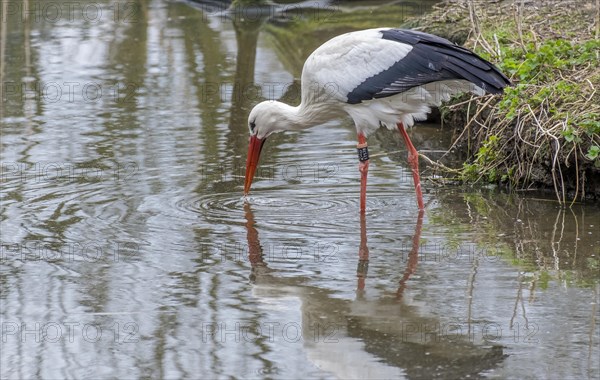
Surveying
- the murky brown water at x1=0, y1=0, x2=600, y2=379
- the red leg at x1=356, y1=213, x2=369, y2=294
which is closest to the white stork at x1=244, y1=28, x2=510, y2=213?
the red leg at x1=356, y1=213, x2=369, y2=294

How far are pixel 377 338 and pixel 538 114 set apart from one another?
3454 mm

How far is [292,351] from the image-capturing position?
541 cm

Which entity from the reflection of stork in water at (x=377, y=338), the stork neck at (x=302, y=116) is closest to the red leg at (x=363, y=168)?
the stork neck at (x=302, y=116)

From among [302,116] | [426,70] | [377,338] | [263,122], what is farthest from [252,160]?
[377,338]

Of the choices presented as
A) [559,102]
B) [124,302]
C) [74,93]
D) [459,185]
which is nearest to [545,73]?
[559,102]

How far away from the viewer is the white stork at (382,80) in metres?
7.71

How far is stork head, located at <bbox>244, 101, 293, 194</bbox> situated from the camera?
8.47 metres

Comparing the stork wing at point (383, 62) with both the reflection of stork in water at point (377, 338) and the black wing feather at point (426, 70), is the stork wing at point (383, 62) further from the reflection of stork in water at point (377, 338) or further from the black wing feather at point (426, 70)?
the reflection of stork in water at point (377, 338)

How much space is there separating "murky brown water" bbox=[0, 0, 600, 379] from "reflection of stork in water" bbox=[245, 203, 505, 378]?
14 millimetres

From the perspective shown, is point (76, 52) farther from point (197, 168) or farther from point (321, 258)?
point (321, 258)

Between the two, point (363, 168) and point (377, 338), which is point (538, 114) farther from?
point (377, 338)

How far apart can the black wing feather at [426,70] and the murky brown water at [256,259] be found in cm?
89

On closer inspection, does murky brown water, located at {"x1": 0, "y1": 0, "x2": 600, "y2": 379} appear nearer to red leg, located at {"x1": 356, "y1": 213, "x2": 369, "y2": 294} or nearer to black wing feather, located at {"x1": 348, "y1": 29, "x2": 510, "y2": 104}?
red leg, located at {"x1": 356, "y1": 213, "x2": 369, "y2": 294}

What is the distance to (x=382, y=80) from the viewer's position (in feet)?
26.1
